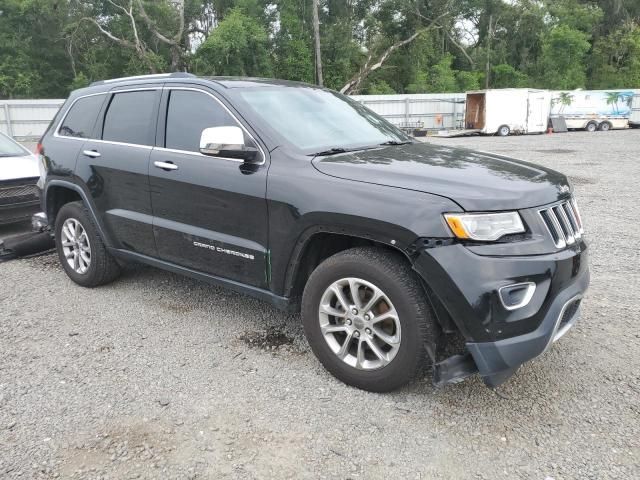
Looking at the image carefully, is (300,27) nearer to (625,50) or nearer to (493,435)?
(625,50)

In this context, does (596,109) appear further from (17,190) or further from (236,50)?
(17,190)

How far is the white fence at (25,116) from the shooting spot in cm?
2698

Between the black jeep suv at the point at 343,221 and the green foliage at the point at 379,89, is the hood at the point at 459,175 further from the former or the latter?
the green foliage at the point at 379,89

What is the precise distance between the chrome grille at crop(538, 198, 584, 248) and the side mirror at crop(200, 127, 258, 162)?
1.76 metres

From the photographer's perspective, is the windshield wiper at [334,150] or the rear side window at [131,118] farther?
the rear side window at [131,118]

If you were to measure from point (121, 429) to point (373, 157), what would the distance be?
213cm

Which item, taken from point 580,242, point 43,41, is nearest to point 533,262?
point 580,242

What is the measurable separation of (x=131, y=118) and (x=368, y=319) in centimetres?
269

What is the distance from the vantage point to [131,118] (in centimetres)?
446

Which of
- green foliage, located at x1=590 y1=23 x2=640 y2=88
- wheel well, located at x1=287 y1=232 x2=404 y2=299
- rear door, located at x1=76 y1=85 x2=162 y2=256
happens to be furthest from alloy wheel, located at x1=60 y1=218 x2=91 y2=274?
green foliage, located at x1=590 y1=23 x2=640 y2=88

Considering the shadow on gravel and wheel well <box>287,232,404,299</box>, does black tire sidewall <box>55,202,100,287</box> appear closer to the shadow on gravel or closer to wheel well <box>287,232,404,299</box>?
the shadow on gravel

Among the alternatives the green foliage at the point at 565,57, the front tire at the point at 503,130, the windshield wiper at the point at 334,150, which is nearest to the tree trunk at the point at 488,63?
the green foliage at the point at 565,57

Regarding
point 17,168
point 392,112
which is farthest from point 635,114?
point 17,168

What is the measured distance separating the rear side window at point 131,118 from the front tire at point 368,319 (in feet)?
6.55
